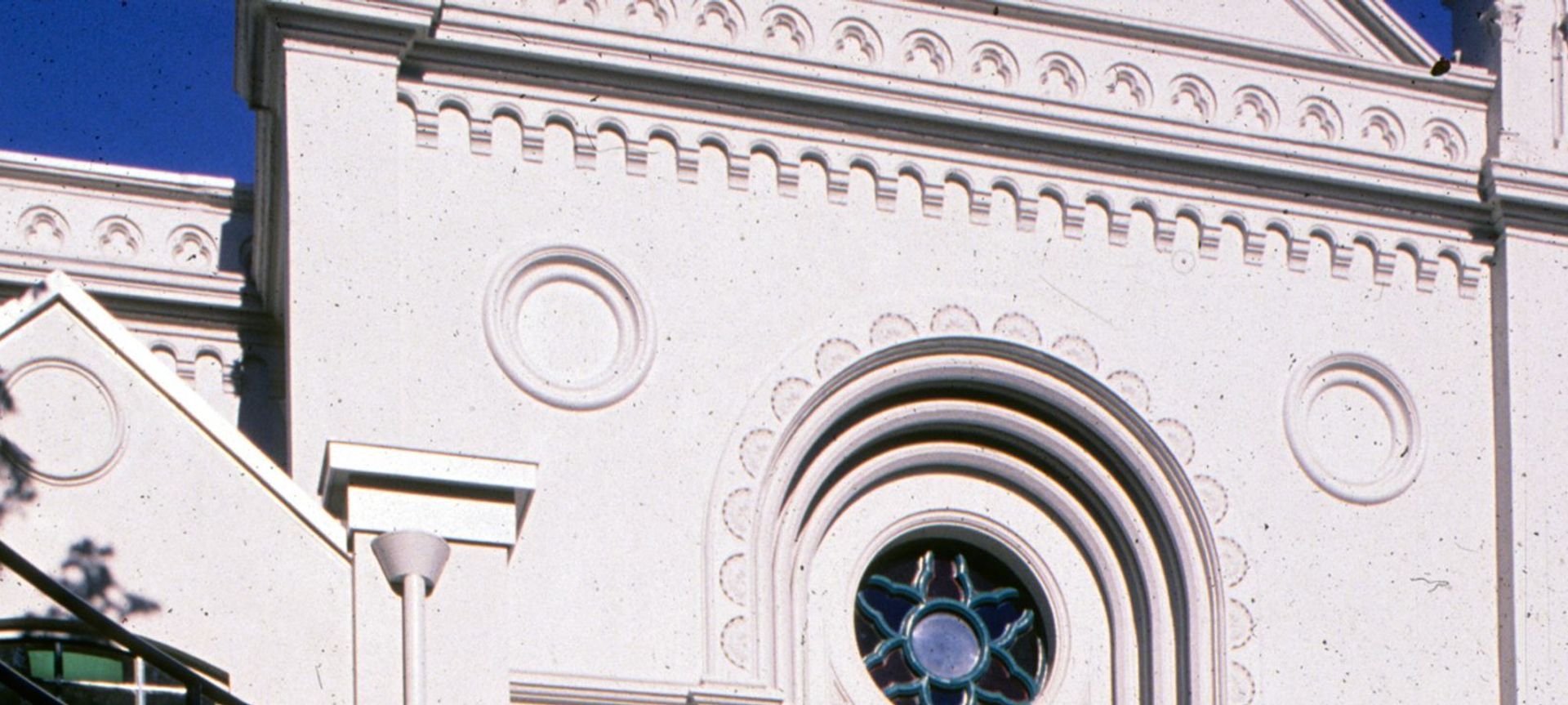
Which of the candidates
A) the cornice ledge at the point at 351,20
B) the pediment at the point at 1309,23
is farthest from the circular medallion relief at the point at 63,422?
the pediment at the point at 1309,23

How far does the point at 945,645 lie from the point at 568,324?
3071 mm

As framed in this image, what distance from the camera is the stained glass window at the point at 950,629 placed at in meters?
19.6

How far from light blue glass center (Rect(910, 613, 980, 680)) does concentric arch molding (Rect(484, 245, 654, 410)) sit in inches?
97.6

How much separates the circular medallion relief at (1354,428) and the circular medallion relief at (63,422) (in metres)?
8.55

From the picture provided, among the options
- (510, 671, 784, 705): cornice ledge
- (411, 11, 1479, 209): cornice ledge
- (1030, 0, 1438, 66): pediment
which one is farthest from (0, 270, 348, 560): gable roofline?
(1030, 0, 1438, 66): pediment

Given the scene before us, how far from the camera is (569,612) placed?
18016mm

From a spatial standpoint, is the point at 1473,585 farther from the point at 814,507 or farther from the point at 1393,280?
the point at 814,507

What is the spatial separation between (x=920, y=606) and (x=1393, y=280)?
11.9 feet

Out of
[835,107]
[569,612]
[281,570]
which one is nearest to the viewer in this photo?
[281,570]

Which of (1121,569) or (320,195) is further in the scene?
(1121,569)

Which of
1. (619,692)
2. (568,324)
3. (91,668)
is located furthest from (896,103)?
(91,668)

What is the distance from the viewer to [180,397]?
13.9 metres

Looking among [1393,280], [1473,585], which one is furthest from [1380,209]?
[1473,585]

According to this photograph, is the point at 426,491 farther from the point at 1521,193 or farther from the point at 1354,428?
the point at 1521,193
